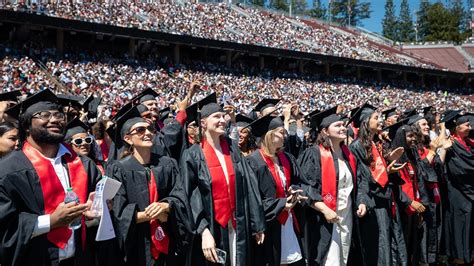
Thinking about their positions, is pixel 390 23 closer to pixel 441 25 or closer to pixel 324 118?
pixel 441 25

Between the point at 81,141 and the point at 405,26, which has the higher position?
the point at 405,26

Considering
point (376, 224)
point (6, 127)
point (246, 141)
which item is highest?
point (6, 127)

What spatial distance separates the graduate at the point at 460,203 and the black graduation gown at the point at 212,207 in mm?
3575

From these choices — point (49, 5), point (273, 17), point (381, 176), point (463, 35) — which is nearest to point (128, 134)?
point (381, 176)

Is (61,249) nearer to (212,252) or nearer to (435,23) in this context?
(212,252)

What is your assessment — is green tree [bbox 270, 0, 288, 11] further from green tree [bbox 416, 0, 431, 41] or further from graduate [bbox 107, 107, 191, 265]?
graduate [bbox 107, 107, 191, 265]

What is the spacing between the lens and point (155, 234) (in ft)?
14.6

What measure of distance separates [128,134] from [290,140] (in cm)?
319

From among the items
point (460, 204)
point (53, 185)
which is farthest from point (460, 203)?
point (53, 185)

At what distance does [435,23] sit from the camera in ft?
277

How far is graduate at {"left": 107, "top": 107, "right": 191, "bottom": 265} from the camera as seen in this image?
4277 mm

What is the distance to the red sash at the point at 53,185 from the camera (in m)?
3.62

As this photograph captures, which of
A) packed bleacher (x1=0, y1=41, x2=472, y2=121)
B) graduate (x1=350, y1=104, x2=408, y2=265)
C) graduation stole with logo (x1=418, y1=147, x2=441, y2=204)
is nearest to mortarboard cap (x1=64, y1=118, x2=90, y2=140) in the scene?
graduate (x1=350, y1=104, x2=408, y2=265)

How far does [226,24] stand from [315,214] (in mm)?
33579
